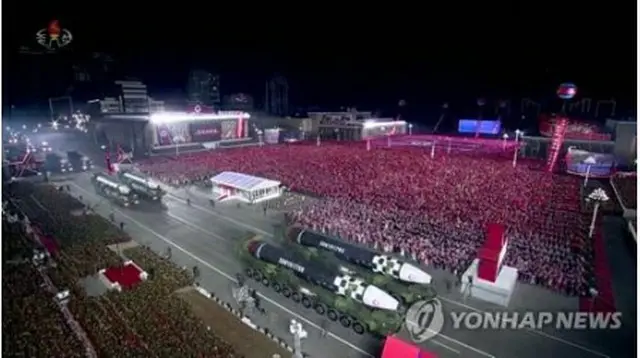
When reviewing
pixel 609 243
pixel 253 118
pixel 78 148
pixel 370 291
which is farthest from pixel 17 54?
pixel 609 243

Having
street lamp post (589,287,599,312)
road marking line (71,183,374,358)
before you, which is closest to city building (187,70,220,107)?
road marking line (71,183,374,358)

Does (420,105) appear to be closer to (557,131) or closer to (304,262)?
(557,131)

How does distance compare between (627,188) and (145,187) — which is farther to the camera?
(145,187)

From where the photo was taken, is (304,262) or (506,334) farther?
(304,262)

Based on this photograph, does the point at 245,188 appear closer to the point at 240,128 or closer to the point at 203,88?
the point at 240,128

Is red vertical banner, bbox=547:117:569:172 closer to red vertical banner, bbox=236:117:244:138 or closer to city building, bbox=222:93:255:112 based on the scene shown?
red vertical banner, bbox=236:117:244:138

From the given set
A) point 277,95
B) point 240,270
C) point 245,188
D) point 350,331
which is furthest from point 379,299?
point 277,95
